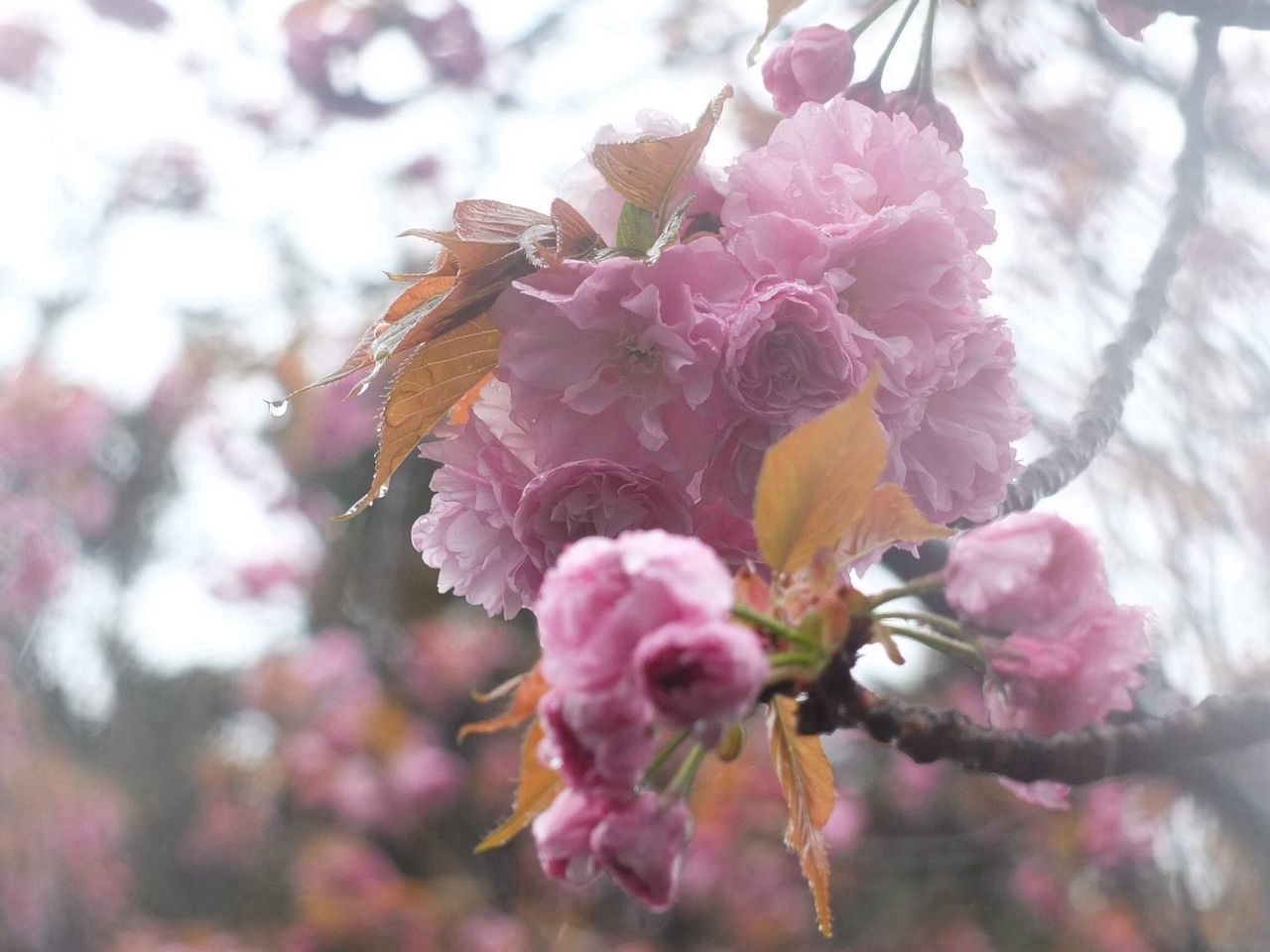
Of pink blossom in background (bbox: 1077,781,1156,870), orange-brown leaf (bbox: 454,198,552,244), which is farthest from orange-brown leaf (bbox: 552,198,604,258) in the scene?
pink blossom in background (bbox: 1077,781,1156,870)

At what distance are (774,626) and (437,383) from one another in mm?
214

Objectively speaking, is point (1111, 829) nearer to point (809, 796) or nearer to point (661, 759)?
point (809, 796)

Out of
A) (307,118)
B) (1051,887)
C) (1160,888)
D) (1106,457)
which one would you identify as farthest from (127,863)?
(1106,457)

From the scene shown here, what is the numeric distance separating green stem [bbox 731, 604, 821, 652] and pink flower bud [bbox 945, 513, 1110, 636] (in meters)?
0.06

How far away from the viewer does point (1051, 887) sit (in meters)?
2.83

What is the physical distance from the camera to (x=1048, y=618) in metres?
0.39

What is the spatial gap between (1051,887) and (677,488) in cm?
277

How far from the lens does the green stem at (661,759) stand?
0.38 meters

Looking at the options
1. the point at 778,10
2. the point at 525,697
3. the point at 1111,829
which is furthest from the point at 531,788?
the point at 1111,829

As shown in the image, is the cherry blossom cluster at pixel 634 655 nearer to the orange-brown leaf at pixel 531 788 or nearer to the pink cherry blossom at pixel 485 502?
the orange-brown leaf at pixel 531 788

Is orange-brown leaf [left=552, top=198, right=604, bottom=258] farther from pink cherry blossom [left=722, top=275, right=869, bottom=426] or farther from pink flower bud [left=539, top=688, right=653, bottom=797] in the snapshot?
pink flower bud [left=539, top=688, right=653, bottom=797]

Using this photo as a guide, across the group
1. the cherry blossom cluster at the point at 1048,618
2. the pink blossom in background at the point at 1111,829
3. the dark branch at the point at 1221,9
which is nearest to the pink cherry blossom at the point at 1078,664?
the cherry blossom cluster at the point at 1048,618

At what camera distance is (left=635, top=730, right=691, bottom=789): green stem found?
1.23 ft

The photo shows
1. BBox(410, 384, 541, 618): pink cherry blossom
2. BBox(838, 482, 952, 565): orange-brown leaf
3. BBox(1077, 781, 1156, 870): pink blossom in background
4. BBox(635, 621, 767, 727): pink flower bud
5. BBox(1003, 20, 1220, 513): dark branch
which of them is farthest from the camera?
BBox(1077, 781, 1156, 870): pink blossom in background
